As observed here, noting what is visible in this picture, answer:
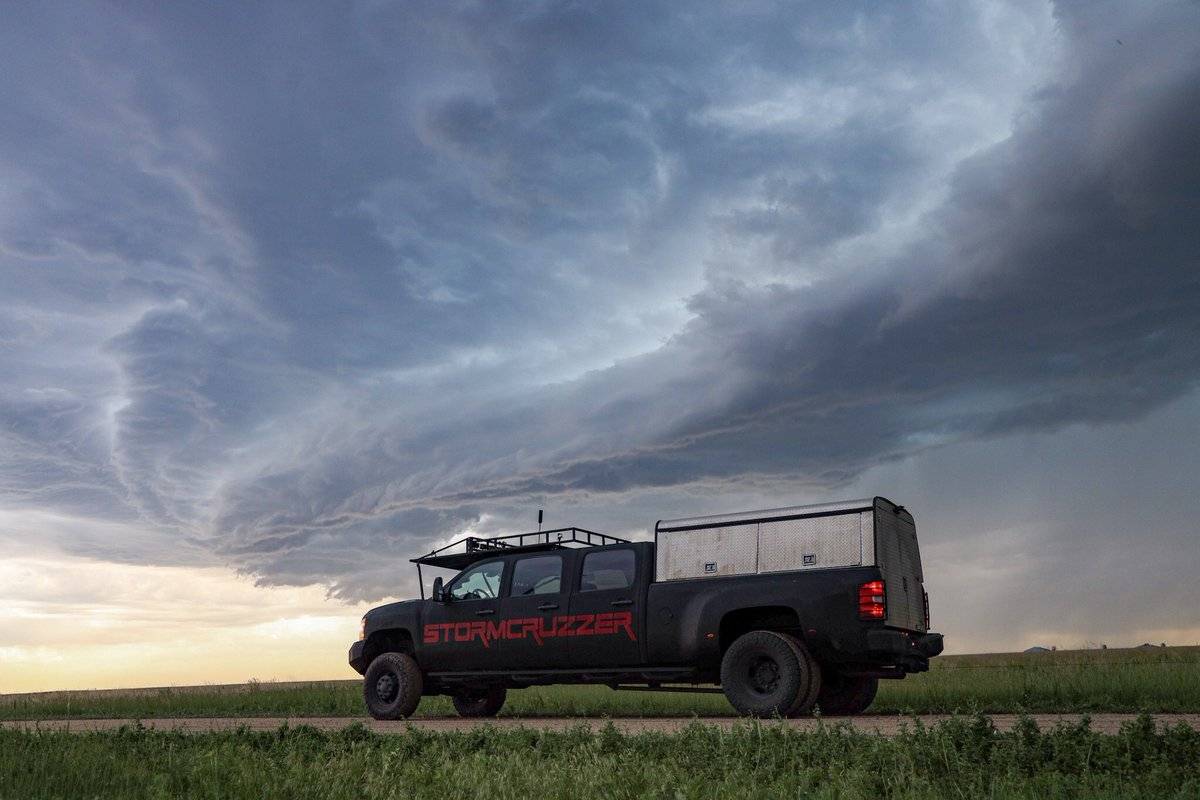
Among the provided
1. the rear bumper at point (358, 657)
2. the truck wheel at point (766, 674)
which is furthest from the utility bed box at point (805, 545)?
the rear bumper at point (358, 657)

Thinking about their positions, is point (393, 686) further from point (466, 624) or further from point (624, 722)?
point (624, 722)

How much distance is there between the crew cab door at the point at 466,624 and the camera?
49.7ft

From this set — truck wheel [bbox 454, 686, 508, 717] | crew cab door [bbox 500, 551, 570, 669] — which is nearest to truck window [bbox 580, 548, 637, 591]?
crew cab door [bbox 500, 551, 570, 669]

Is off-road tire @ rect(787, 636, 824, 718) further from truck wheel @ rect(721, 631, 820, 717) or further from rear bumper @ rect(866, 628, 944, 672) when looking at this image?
rear bumper @ rect(866, 628, 944, 672)

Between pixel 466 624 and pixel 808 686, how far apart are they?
5369 mm

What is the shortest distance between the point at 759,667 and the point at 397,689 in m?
5.94

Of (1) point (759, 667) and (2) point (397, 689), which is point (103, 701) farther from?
(1) point (759, 667)

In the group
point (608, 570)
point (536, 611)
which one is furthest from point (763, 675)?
point (536, 611)

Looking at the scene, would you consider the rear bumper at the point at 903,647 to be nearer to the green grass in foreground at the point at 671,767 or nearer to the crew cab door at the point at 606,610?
the crew cab door at the point at 606,610

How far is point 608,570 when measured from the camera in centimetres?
1433

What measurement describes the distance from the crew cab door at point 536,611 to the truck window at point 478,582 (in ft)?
0.99

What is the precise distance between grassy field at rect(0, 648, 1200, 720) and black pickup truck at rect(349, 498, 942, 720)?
958mm

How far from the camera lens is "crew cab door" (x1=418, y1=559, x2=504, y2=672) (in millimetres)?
15148

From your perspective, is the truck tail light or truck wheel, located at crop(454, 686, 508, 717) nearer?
the truck tail light
